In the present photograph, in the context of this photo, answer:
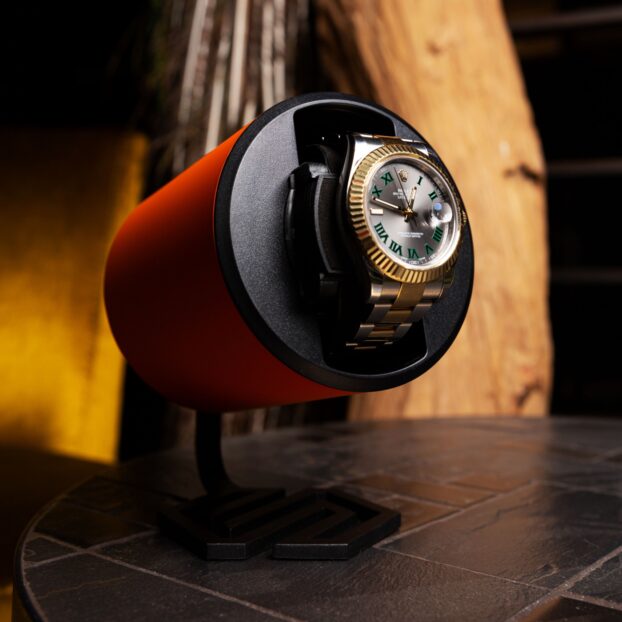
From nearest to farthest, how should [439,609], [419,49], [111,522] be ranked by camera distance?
[439,609]
[111,522]
[419,49]

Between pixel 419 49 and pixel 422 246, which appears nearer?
pixel 422 246

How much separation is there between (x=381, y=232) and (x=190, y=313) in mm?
194

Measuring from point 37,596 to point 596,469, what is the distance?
0.84 m

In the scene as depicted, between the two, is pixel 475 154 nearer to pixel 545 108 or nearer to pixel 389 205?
pixel 545 108

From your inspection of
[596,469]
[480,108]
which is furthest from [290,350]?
[480,108]

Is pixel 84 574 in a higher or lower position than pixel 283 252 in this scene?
lower

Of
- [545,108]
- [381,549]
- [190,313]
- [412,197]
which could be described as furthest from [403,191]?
[545,108]

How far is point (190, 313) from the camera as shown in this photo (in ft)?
2.13

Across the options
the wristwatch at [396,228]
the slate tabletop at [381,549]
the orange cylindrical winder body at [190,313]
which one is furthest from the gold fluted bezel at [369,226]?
the slate tabletop at [381,549]

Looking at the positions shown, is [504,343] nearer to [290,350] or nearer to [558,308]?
[558,308]

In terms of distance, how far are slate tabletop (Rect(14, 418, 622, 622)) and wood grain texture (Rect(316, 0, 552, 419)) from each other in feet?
1.64

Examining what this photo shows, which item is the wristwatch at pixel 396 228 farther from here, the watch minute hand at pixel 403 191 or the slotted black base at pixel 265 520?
the slotted black base at pixel 265 520

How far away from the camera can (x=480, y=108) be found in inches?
70.7

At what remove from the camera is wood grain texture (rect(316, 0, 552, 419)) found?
1.70 meters
